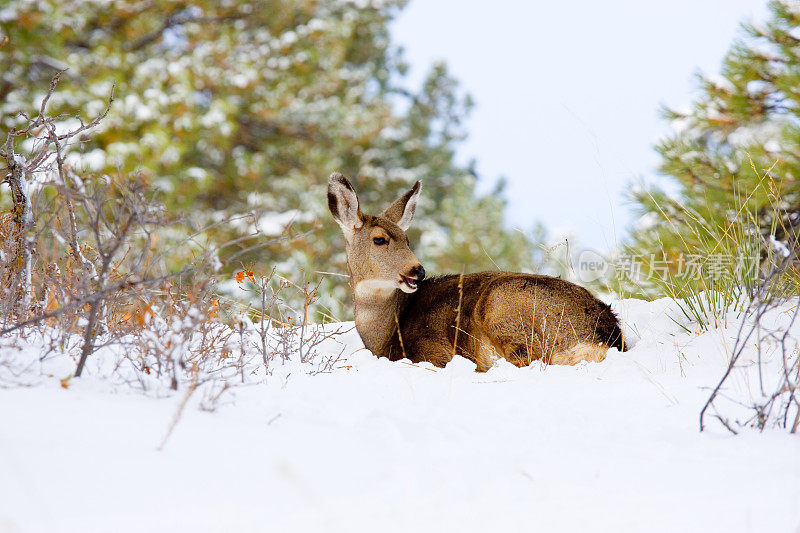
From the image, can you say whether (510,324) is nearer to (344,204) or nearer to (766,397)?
(344,204)

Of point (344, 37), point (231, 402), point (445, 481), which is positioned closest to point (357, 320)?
point (231, 402)

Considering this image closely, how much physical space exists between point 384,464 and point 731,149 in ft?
19.2

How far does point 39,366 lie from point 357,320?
2609 mm

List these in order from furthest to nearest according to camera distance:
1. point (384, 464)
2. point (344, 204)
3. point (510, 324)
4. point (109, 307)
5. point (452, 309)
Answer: point (344, 204) → point (452, 309) → point (510, 324) → point (109, 307) → point (384, 464)

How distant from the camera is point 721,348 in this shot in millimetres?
4461

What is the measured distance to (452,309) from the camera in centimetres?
542

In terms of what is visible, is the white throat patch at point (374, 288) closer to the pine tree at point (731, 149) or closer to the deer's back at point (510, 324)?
the deer's back at point (510, 324)

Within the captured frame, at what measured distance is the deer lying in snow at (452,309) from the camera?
16.1 feet

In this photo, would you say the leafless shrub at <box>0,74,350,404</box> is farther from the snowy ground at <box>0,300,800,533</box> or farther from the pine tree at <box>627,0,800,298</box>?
the pine tree at <box>627,0,800,298</box>

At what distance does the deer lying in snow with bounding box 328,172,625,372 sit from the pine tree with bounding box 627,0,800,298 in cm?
193

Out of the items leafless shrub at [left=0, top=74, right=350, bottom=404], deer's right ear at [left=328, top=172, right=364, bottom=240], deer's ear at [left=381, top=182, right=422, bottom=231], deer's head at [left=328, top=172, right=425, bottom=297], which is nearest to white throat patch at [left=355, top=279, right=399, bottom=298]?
deer's head at [left=328, top=172, right=425, bottom=297]

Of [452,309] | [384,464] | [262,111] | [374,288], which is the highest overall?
[262,111]

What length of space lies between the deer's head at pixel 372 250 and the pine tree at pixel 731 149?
244 centimetres

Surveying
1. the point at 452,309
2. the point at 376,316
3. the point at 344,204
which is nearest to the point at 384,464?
the point at 452,309
